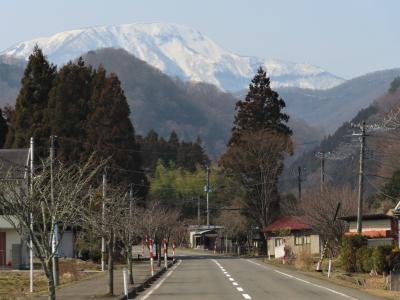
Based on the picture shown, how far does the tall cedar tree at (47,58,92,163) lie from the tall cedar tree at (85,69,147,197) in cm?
105

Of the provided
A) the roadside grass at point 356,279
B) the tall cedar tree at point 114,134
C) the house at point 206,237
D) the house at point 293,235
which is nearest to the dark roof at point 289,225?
the house at point 293,235

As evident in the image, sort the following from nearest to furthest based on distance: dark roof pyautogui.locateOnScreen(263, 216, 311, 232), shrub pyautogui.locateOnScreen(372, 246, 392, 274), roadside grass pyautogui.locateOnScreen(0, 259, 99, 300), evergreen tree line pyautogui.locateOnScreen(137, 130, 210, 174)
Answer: roadside grass pyautogui.locateOnScreen(0, 259, 99, 300) < shrub pyautogui.locateOnScreen(372, 246, 392, 274) < dark roof pyautogui.locateOnScreen(263, 216, 311, 232) < evergreen tree line pyautogui.locateOnScreen(137, 130, 210, 174)

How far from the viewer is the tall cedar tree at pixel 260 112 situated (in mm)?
77062

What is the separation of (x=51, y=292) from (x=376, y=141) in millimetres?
111303

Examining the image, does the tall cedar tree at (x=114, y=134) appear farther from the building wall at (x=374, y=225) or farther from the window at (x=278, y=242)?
the building wall at (x=374, y=225)

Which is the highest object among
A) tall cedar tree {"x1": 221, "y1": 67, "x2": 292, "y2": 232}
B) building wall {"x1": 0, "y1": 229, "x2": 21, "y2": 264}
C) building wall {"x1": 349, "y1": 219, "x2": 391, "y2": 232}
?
tall cedar tree {"x1": 221, "y1": 67, "x2": 292, "y2": 232}

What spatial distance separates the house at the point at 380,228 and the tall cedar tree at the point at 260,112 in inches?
867

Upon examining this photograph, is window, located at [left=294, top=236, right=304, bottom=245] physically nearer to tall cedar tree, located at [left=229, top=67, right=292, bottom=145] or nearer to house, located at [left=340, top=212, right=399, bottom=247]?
tall cedar tree, located at [left=229, top=67, right=292, bottom=145]

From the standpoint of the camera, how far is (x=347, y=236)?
4438 centimetres

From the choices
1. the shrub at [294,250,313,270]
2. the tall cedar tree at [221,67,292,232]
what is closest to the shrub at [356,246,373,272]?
the shrub at [294,250,313,270]

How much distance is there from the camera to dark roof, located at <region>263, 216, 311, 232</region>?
72.9m

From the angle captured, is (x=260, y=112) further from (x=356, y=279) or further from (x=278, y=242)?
(x=356, y=279)

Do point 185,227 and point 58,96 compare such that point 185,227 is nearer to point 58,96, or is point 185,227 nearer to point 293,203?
point 293,203

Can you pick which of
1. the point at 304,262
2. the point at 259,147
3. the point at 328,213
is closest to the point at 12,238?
the point at 304,262
